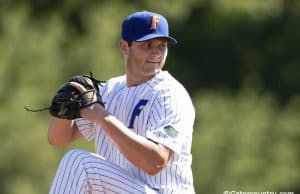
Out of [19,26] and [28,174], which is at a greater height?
[19,26]

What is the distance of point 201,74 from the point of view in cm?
1069

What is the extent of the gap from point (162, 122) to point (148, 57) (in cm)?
29

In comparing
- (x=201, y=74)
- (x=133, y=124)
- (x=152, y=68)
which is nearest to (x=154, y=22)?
(x=152, y=68)

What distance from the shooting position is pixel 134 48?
434 centimetres

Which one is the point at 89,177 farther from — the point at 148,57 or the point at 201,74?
the point at 201,74

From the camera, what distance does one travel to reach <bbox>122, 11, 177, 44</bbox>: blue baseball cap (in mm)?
4270

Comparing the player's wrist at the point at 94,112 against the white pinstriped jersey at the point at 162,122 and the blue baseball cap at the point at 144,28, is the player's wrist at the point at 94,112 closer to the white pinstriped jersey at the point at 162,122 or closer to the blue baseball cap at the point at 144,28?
the white pinstriped jersey at the point at 162,122

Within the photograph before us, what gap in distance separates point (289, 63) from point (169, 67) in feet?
3.86

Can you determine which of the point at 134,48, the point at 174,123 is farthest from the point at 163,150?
the point at 134,48

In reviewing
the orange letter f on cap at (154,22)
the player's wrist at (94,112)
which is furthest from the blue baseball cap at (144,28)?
the player's wrist at (94,112)

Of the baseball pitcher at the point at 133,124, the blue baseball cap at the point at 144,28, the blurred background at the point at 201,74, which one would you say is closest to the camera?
the baseball pitcher at the point at 133,124

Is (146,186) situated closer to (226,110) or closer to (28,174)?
(28,174)

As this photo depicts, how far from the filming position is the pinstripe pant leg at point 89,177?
4.05 m

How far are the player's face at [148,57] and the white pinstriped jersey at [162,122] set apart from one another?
4 cm
